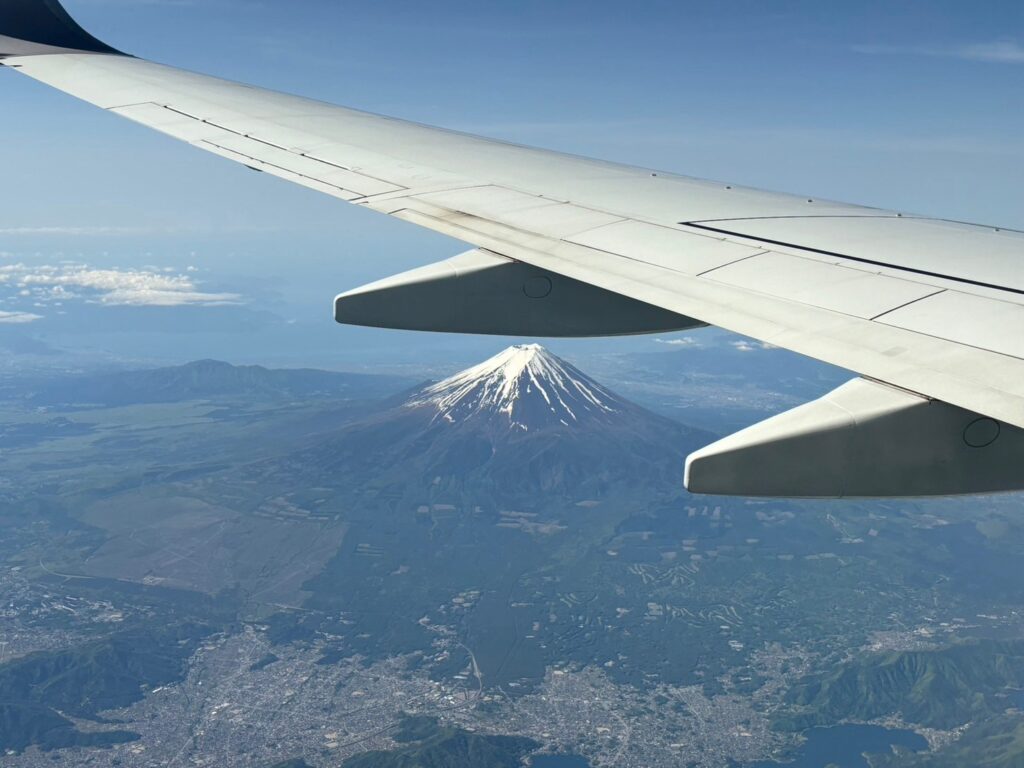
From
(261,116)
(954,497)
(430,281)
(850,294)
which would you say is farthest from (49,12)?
(954,497)

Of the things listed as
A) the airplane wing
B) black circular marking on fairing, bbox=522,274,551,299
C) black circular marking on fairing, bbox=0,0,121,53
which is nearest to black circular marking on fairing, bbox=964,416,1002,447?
the airplane wing

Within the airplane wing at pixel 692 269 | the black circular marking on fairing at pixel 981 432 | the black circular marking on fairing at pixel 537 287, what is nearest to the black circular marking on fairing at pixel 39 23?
the airplane wing at pixel 692 269

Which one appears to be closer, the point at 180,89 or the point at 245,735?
the point at 180,89

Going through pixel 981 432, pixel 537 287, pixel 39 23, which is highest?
pixel 39 23

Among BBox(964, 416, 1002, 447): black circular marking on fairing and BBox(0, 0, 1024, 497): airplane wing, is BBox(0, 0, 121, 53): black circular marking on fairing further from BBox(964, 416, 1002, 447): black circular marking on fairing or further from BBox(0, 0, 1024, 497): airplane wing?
BBox(964, 416, 1002, 447): black circular marking on fairing

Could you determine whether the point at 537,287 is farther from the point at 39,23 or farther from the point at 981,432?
the point at 39,23

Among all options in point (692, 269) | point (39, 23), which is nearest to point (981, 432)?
point (692, 269)

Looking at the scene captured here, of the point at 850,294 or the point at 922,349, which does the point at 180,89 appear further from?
the point at 922,349
